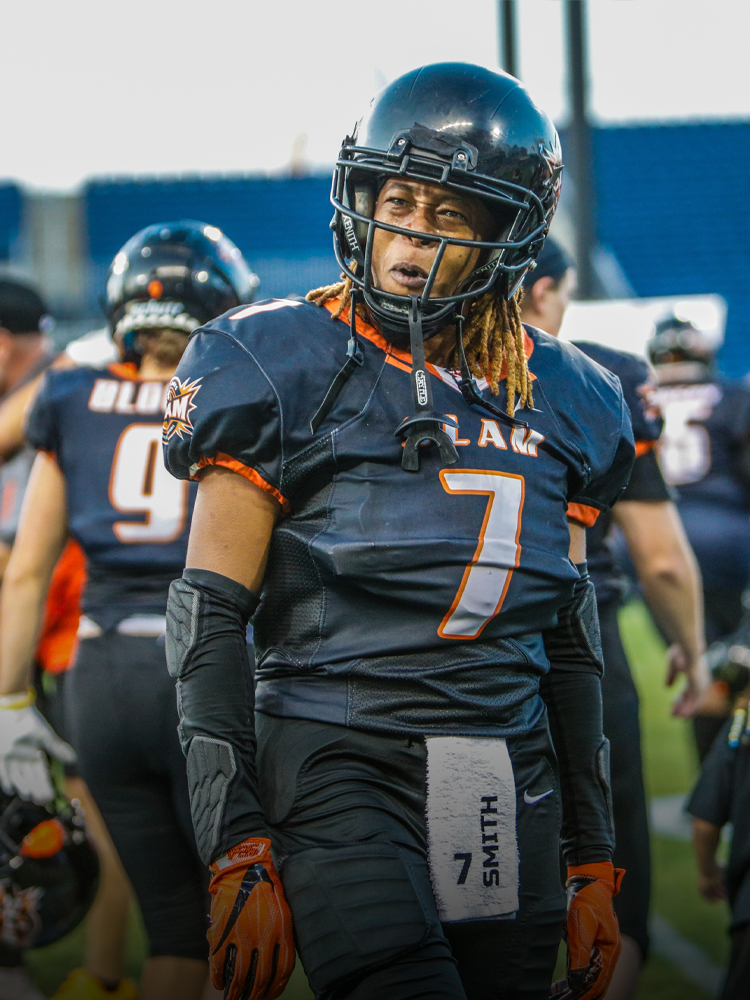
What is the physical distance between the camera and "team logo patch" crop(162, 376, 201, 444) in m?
1.63

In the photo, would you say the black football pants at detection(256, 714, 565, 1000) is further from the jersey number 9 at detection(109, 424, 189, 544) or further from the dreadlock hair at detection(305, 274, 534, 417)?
the jersey number 9 at detection(109, 424, 189, 544)

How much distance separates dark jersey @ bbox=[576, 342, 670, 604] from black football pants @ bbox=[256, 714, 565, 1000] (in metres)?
1.01

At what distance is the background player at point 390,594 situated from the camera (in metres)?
1.54

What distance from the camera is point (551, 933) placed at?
1.74 meters

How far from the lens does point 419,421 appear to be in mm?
1642

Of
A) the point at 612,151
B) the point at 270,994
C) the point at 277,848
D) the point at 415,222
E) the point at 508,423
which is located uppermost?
the point at 415,222

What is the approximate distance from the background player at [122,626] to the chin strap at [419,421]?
3.36 feet

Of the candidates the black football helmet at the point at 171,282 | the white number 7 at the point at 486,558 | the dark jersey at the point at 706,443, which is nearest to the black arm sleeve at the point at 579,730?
the white number 7 at the point at 486,558

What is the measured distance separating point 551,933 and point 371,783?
0.39 m

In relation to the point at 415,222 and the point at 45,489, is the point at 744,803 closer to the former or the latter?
the point at 415,222

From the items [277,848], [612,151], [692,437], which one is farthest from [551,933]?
[612,151]

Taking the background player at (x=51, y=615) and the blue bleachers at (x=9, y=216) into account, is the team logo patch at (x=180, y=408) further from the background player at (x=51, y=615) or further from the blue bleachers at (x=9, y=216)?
the blue bleachers at (x=9, y=216)

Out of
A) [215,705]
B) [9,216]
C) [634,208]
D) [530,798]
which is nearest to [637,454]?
[530,798]

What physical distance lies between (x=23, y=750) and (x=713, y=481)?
318cm
